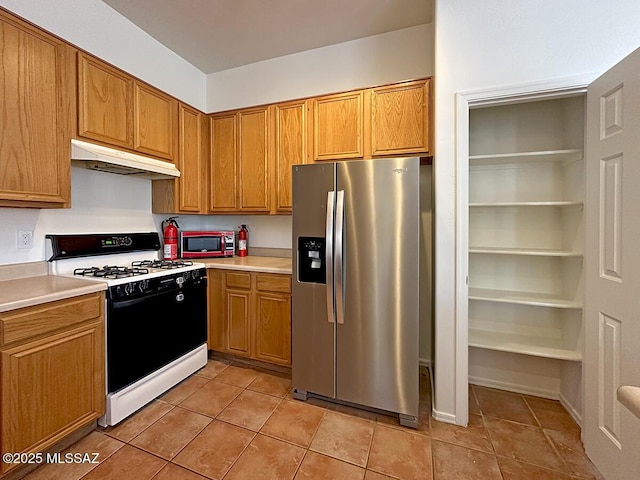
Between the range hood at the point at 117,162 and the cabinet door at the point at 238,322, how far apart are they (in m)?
1.14

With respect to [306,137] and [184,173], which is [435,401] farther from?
[184,173]

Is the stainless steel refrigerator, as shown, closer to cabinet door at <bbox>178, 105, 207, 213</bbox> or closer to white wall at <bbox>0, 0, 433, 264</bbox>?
white wall at <bbox>0, 0, 433, 264</bbox>

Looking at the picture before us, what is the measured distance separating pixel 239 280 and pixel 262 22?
2.10 metres

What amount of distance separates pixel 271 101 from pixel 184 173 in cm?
109

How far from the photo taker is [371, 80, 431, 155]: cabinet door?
85.4 inches

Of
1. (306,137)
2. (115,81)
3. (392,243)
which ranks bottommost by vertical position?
(392,243)

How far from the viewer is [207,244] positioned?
2.88 meters

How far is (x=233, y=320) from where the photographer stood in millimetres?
2537

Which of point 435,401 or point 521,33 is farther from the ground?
point 521,33

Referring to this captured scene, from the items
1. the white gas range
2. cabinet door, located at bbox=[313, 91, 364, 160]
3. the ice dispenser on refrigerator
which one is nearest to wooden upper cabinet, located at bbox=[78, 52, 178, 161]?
the white gas range

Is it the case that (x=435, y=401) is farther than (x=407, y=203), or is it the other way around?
(x=435, y=401)

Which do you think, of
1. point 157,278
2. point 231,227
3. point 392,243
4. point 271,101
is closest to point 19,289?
point 157,278

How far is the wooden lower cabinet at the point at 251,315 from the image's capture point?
7.72 feet

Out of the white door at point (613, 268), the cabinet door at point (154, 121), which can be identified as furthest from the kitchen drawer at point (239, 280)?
the white door at point (613, 268)
